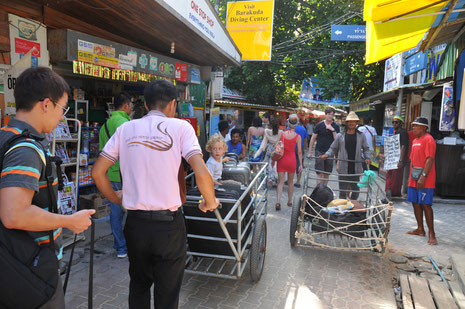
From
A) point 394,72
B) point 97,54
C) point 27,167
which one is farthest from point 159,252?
point 394,72

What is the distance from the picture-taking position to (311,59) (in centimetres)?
1714

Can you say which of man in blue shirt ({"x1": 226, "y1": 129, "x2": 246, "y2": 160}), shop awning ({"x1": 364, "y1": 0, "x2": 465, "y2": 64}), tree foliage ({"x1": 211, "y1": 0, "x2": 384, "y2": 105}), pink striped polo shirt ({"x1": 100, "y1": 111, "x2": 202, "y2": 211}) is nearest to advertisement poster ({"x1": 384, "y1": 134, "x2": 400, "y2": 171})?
shop awning ({"x1": 364, "y1": 0, "x2": 465, "y2": 64})

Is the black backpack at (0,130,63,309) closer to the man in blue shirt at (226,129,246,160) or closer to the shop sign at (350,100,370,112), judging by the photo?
the man in blue shirt at (226,129,246,160)

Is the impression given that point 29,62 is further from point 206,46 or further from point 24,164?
point 206,46

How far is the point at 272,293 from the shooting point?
3.64 metres

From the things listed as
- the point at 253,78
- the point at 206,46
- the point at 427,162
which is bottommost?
the point at 427,162

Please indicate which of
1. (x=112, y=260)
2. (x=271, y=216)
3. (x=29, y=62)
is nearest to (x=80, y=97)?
(x=29, y=62)

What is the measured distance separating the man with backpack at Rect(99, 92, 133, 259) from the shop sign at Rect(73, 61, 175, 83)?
1.02 metres

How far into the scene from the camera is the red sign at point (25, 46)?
4.02 metres

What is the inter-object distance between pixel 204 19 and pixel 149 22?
3.75ft

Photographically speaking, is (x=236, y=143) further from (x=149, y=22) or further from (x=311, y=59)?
(x=311, y=59)

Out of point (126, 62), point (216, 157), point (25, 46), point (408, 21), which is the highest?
point (408, 21)

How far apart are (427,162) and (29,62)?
6.00m

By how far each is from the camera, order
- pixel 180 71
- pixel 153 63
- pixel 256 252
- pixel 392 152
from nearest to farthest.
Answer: pixel 256 252 < pixel 153 63 < pixel 180 71 < pixel 392 152
